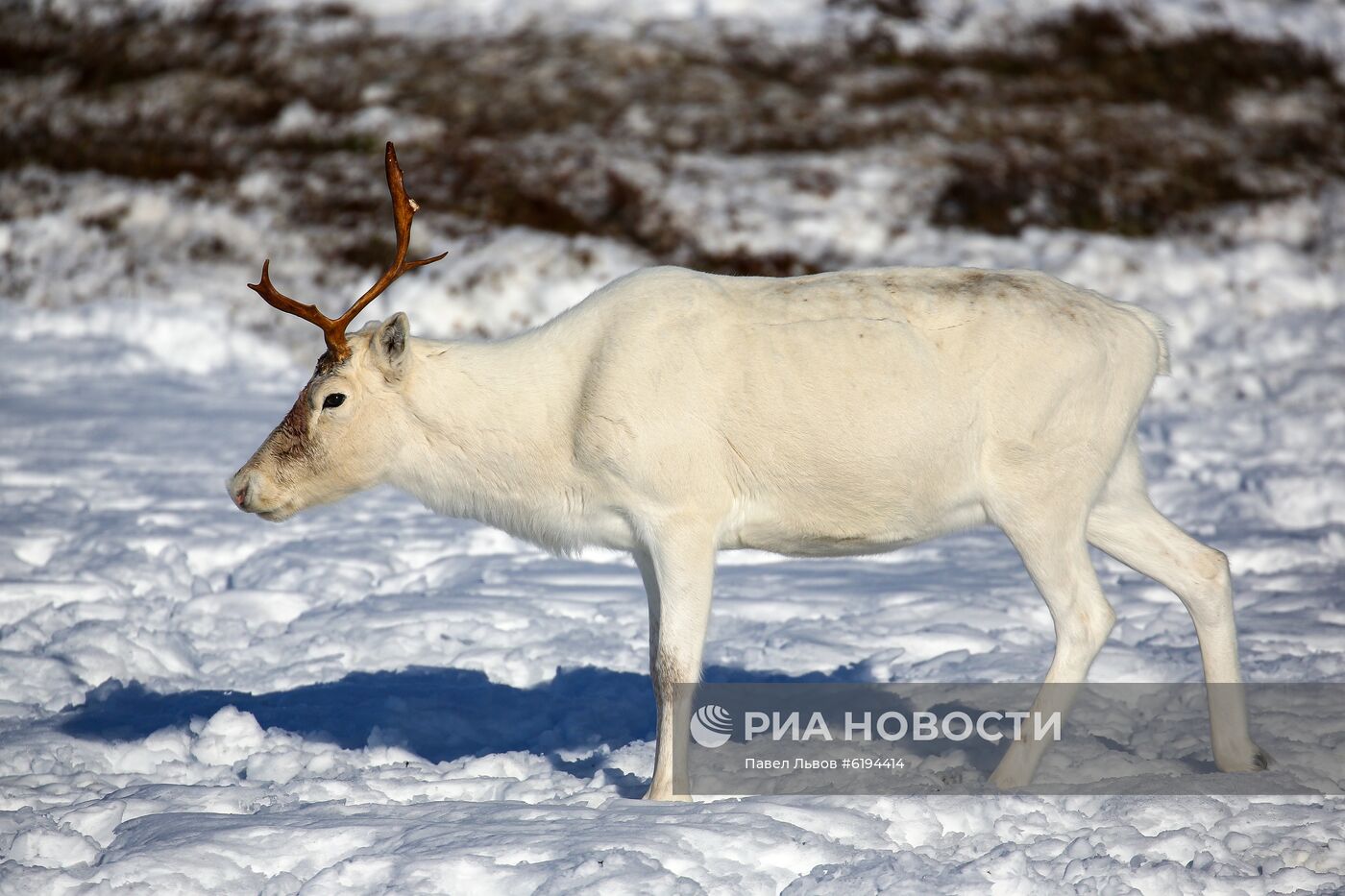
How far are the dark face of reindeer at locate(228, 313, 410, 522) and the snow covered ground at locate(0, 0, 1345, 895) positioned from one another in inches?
42.5

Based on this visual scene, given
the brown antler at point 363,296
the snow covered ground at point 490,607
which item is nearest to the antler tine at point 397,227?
the brown antler at point 363,296

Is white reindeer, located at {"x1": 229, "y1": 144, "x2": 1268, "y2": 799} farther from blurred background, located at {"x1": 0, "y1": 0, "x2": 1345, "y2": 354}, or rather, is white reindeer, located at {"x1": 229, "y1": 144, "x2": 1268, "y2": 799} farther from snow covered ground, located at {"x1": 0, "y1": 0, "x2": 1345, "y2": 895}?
blurred background, located at {"x1": 0, "y1": 0, "x2": 1345, "y2": 354}

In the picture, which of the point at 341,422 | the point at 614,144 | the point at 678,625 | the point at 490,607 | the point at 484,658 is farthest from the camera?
the point at 614,144

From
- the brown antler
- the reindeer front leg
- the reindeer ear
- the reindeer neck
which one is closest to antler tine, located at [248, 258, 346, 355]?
the brown antler

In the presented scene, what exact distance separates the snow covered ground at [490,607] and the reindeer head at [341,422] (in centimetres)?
108

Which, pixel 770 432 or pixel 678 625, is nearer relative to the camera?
pixel 678 625

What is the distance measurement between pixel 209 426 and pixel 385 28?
8.83 metres

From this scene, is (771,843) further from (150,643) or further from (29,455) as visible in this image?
(29,455)

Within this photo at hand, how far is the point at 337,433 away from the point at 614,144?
39.2 ft

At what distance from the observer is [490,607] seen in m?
7.34

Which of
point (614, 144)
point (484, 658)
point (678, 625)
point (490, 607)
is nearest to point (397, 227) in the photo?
point (678, 625)

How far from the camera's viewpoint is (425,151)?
16.4m

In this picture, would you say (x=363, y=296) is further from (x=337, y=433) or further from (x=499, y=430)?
(x=499, y=430)

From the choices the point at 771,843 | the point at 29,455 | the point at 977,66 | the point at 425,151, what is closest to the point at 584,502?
the point at 771,843
